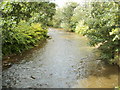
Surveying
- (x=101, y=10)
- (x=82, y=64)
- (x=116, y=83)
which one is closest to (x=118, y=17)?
(x=101, y=10)

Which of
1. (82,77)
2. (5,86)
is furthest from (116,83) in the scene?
(5,86)

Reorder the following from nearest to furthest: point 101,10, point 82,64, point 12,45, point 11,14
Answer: point 11,14, point 101,10, point 82,64, point 12,45

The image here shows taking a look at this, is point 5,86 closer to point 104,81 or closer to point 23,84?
point 23,84

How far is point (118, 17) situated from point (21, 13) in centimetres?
350

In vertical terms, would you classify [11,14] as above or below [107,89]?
above

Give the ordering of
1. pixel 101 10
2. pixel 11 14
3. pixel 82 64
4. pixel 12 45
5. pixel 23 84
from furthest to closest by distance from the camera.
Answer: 1. pixel 12 45
2. pixel 82 64
3. pixel 101 10
4. pixel 11 14
5. pixel 23 84

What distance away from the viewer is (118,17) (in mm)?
4555

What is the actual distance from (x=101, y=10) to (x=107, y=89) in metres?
3.24

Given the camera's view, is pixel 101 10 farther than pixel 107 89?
Yes

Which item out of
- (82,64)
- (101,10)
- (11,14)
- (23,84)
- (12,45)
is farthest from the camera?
(12,45)

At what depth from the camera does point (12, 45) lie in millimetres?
7145

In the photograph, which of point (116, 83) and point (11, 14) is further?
point (11, 14)

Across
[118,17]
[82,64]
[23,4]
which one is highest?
[23,4]

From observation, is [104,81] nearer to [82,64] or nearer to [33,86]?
[82,64]
